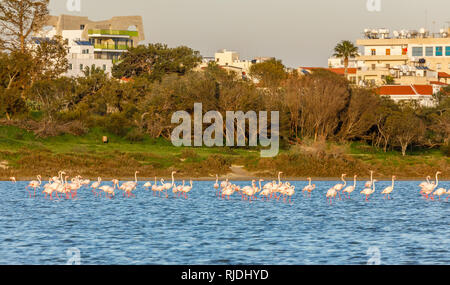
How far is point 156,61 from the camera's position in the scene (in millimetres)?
121938

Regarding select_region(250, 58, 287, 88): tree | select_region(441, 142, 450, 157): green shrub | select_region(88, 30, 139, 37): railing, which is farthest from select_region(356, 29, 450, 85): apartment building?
select_region(441, 142, 450, 157): green shrub

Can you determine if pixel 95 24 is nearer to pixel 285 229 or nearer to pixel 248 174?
pixel 248 174

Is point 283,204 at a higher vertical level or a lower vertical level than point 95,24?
lower

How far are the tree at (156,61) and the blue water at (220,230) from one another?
203 feet

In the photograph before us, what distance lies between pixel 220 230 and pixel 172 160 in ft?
110

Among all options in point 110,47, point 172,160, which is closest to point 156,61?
point 110,47

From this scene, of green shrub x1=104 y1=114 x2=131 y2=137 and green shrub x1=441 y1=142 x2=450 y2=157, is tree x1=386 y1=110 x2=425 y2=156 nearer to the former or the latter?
green shrub x1=441 y1=142 x2=450 y2=157

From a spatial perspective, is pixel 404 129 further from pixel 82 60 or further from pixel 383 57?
pixel 383 57

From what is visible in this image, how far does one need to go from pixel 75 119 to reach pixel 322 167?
24.7m

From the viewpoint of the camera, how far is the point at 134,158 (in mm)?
72500

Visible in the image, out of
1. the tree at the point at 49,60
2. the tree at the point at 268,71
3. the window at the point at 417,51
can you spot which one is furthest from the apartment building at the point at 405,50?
the tree at the point at 49,60

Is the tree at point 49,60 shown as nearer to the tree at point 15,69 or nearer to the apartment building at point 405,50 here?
the tree at point 15,69
